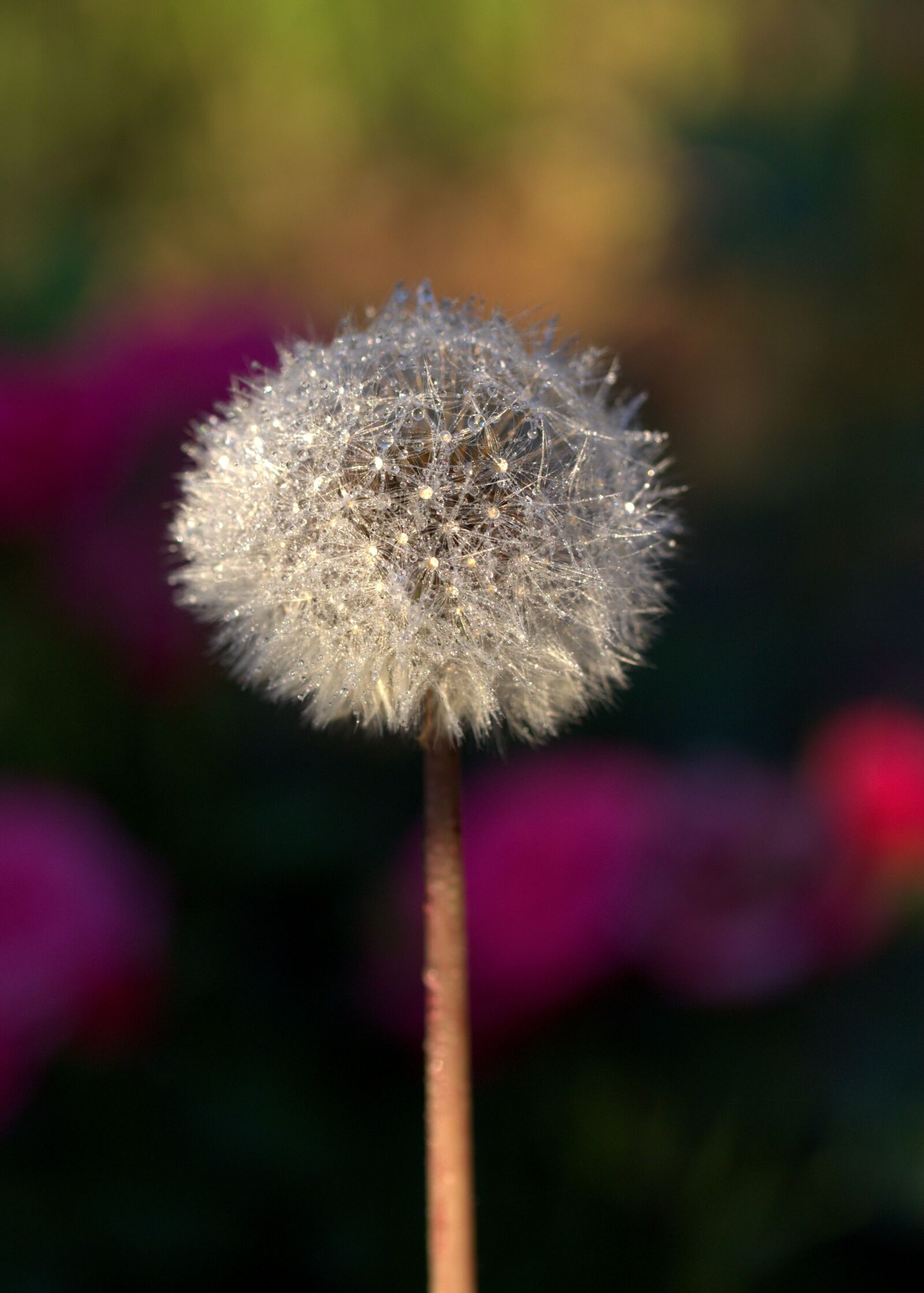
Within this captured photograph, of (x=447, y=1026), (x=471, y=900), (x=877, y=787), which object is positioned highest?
(x=877, y=787)

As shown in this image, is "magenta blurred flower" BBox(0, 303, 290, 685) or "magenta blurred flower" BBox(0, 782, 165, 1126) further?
"magenta blurred flower" BBox(0, 303, 290, 685)

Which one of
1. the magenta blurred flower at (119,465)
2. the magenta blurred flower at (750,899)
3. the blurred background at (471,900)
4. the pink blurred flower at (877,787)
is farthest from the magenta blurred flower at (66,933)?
the pink blurred flower at (877,787)

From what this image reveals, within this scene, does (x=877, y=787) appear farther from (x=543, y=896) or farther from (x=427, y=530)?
(x=427, y=530)

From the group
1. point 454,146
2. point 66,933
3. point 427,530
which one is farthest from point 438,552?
point 454,146

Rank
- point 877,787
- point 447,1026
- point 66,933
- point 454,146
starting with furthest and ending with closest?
point 454,146 < point 877,787 < point 66,933 < point 447,1026

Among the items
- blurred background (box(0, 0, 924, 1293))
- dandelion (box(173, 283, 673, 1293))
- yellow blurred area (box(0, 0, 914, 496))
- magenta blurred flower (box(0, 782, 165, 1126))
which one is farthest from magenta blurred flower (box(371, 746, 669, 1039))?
yellow blurred area (box(0, 0, 914, 496))

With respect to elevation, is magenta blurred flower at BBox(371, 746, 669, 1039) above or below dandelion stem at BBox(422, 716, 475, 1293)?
above

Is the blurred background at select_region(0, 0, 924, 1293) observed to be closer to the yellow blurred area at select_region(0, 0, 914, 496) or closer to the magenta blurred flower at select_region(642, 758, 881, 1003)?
the magenta blurred flower at select_region(642, 758, 881, 1003)
